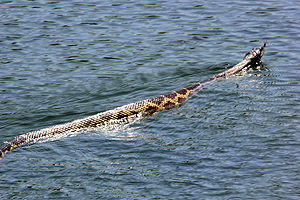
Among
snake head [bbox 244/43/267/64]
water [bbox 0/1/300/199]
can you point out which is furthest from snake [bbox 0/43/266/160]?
snake head [bbox 244/43/267/64]

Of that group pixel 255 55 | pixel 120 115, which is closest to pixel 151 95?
pixel 120 115

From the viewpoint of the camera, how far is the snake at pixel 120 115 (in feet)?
33.8

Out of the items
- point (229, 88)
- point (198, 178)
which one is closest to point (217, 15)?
point (229, 88)

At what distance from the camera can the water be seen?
340 inches

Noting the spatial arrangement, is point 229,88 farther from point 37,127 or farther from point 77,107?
point 37,127

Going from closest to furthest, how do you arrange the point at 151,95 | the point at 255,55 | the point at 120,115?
the point at 120,115, the point at 151,95, the point at 255,55

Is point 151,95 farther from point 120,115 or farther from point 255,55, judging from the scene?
Answer: point 255,55

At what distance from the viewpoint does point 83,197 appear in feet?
26.6

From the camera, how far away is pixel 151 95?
43.5 ft

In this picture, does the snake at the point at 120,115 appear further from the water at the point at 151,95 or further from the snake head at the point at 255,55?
the snake head at the point at 255,55

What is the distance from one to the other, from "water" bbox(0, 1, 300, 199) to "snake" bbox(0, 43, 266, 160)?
0.95ft

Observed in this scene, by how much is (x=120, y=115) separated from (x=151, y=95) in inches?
75.2

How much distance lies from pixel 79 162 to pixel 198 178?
2.68m

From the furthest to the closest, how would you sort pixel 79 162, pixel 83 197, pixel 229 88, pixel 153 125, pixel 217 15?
pixel 217 15
pixel 229 88
pixel 153 125
pixel 79 162
pixel 83 197
